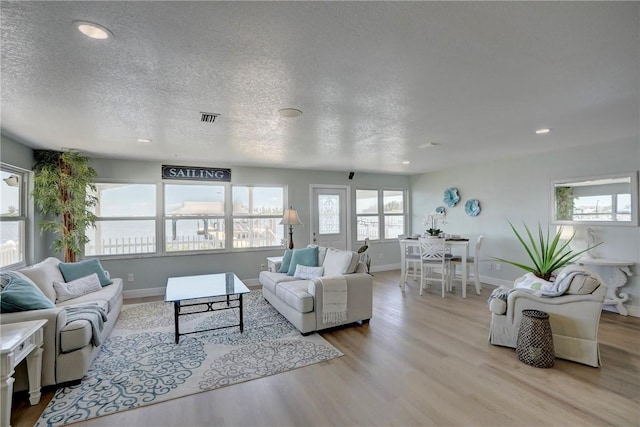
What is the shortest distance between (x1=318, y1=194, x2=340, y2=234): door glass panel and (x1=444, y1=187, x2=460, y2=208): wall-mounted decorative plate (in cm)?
233

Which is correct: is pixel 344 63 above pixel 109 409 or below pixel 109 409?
above

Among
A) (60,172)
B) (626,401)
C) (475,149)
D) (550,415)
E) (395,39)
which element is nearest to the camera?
(395,39)

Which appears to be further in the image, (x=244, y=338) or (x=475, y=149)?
(x=475, y=149)

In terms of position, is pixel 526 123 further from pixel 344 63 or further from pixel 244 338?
pixel 244 338

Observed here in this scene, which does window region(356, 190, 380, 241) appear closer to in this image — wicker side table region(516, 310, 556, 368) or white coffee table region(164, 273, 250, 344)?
white coffee table region(164, 273, 250, 344)

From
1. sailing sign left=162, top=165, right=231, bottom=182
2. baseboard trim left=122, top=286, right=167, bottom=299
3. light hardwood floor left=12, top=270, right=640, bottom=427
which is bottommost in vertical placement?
light hardwood floor left=12, top=270, right=640, bottom=427

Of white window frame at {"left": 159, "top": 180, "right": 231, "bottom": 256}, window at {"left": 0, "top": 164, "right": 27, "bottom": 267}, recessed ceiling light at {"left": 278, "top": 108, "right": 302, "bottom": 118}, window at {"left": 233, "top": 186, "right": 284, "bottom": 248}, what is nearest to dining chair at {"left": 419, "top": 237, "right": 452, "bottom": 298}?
window at {"left": 233, "top": 186, "right": 284, "bottom": 248}

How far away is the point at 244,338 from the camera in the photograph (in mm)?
3330

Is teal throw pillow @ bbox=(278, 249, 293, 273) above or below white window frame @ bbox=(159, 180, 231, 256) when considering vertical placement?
below

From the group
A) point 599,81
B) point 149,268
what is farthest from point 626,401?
point 149,268

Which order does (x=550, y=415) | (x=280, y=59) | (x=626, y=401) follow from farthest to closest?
(x=626, y=401) < (x=550, y=415) < (x=280, y=59)

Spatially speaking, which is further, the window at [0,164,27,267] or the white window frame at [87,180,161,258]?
the white window frame at [87,180,161,258]

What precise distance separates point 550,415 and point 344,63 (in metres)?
2.68

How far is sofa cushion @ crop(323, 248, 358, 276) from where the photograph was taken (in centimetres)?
379
